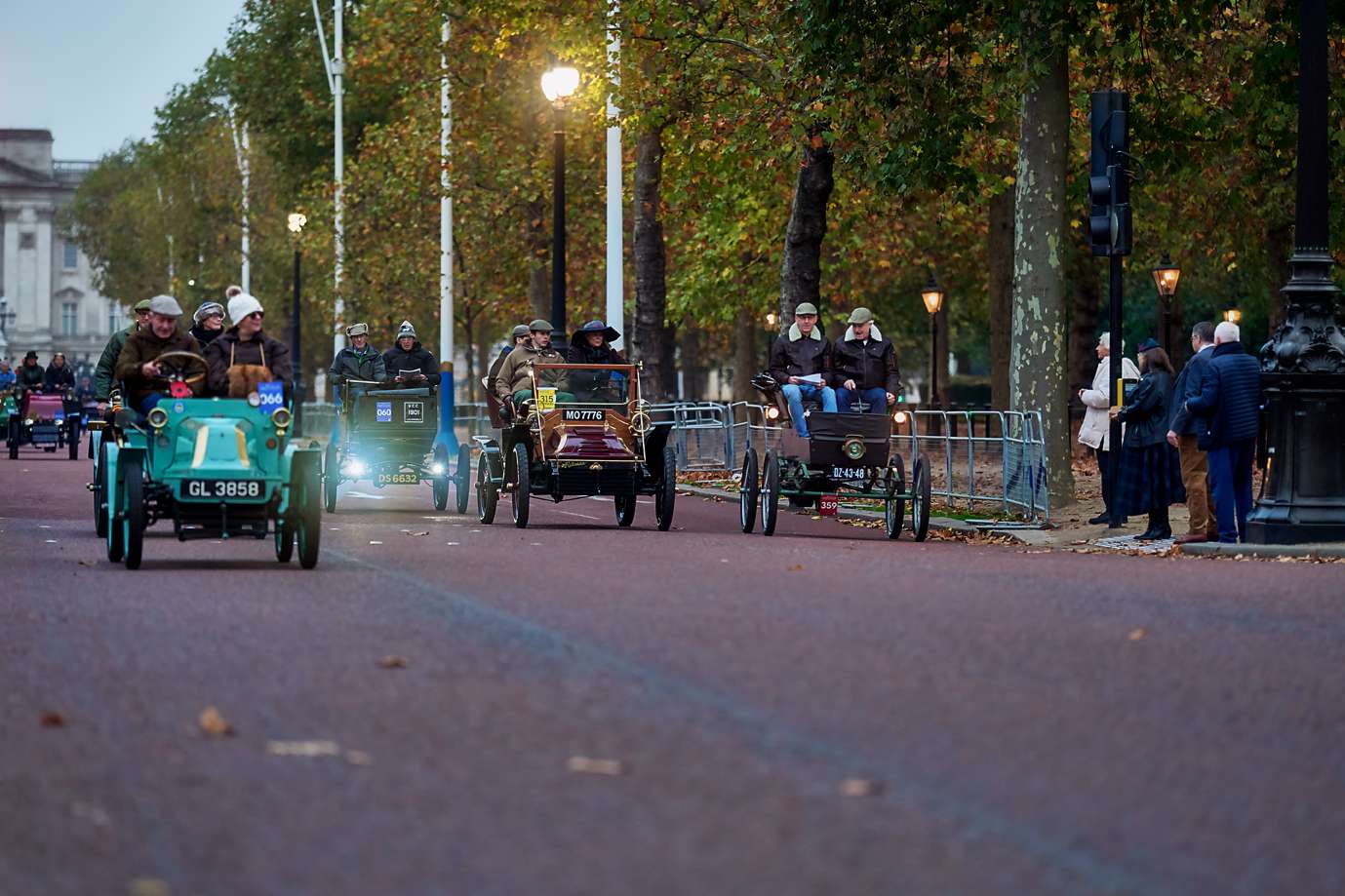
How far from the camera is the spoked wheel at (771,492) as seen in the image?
21.8 metres

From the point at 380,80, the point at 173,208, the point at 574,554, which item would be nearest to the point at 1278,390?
Result: the point at 574,554

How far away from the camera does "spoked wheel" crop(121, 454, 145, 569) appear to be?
1564 cm

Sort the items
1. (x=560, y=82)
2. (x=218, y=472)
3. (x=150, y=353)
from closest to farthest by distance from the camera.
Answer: (x=218, y=472)
(x=150, y=353)
(x=560, y=82)

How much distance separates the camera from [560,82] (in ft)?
108

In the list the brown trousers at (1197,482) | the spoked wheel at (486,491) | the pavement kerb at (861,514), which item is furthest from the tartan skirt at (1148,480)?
the spoked wheel at (486,491)

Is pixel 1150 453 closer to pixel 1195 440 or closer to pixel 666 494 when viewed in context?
pixel 1195 440

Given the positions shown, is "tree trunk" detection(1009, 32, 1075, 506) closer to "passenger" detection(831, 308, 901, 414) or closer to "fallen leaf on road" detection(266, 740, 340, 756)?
"passenger" detection(831, 308, 901, 414)

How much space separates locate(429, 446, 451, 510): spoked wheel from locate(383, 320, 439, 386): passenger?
2.39 ft

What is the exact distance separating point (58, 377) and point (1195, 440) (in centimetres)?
3195

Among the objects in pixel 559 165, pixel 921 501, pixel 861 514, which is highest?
pixel 559 165

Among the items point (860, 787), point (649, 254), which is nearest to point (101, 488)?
point (860, 787)

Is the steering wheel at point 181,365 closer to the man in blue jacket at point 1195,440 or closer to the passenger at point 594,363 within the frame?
the passenger at point 594,363

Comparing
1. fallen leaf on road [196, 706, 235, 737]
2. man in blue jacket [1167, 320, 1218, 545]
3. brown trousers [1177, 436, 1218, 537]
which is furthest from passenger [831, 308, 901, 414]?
fallen leaf on road [196, 706, 235, 737]

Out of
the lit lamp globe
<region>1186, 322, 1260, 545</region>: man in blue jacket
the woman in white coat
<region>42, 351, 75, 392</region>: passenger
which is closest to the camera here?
<region>1186, 322, 1260, 545</region>: man in blue jacket
